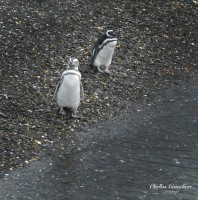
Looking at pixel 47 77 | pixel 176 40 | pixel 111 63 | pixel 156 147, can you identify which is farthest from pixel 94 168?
pixel 176 40

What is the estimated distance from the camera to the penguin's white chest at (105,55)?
9.65 meters

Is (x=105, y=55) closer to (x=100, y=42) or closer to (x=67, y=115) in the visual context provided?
(x=100, y=42)

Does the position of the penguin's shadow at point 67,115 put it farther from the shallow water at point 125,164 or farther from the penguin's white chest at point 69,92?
the shallow water at point 125,164

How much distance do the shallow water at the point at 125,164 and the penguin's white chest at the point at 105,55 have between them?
0.96 m

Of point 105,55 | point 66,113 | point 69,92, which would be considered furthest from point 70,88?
point 105,55

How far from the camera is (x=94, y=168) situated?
755cm

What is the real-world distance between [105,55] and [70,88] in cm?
157

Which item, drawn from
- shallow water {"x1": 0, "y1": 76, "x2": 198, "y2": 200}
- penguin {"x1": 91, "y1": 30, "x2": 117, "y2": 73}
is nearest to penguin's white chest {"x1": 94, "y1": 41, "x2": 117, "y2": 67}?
penguin {"x1": 91, "y1": 30, "x2": 117, "y2": 73}

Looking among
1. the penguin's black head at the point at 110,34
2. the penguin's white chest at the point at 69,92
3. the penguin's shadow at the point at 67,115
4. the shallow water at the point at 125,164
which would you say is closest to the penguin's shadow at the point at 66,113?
the penguin's shadow at the point at 67,115

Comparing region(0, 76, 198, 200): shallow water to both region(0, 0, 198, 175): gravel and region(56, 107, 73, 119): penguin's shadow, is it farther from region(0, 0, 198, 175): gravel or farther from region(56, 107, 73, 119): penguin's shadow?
region(56, 107, 73, 119): penguin's shadow

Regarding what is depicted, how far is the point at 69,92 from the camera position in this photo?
27.2 ft

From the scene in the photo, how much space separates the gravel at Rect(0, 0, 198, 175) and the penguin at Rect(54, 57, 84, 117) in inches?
8.0

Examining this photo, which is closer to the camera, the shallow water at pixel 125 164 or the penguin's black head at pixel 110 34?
the shallow water at pixel 125 164

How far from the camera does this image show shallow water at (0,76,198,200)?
707 cm
